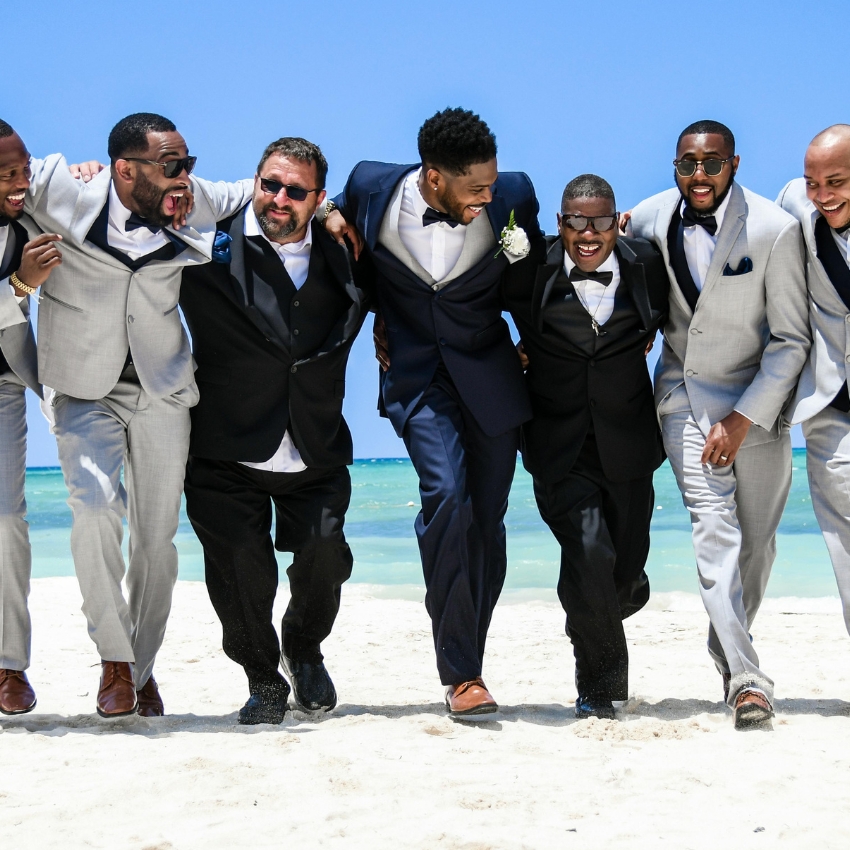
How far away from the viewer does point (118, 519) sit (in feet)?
15.4

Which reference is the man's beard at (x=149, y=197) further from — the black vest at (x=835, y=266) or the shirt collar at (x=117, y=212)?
the black vest at (x=835, y=266)

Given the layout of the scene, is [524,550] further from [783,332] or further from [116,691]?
[116,691]

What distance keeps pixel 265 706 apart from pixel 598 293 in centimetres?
246

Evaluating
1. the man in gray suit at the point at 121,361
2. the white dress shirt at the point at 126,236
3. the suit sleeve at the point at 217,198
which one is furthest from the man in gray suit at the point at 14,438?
the suit sleeve at the point at 217,198

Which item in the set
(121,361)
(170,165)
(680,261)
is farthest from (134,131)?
(680,261)

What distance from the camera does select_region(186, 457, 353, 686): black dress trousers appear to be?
503cm

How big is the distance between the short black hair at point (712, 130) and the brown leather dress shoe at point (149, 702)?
3.57m

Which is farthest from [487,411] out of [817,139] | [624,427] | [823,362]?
[817,139]

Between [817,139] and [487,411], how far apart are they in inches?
74.0

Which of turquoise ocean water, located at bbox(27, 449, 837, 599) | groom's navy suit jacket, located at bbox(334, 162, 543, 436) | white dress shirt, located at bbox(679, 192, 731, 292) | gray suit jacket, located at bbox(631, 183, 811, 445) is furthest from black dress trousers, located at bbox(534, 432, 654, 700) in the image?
turquoise ocean water, located at bbox(27, 449, 837, 599)

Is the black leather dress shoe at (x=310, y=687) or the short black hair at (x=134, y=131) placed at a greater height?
the short black hair at (x=134, y=131)

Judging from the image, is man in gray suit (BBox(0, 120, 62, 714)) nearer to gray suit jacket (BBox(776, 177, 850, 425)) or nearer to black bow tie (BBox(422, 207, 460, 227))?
black bow tie (BBox(422, 207, 460, 227))

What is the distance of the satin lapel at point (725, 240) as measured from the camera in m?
4.94

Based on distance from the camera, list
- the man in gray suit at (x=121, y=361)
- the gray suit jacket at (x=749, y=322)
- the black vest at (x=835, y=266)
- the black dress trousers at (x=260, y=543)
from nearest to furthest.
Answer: the man in gray suit at (x=121, y=361)
the black vest at (x=835, y=266)
the gray suit jacket at (x=749, y=322)
the black dress trousers at (x=260, y=543)
